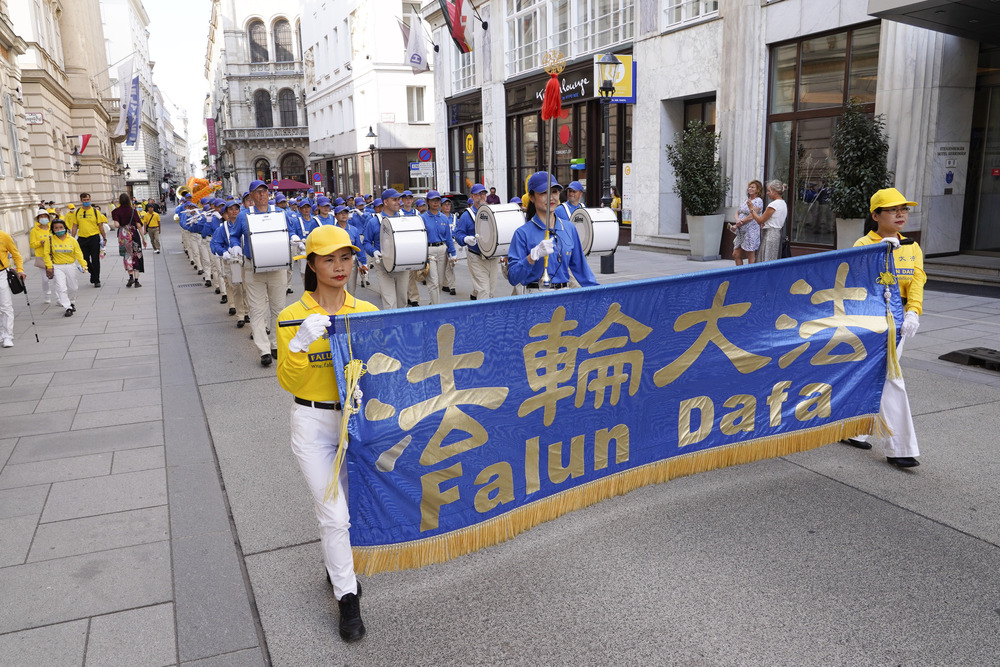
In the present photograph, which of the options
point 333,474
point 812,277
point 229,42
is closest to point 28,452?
point 333,474

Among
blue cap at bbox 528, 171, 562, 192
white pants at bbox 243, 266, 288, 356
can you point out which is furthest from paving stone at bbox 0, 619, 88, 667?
white pants at bbox 243, 266, 288, 356

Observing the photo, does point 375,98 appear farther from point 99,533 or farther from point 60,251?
point 99,533

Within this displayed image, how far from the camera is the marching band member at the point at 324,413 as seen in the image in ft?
11.3

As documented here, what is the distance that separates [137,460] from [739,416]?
14.9ft

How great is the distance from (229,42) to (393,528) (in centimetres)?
8156

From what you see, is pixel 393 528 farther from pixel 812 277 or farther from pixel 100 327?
pixel 100 327

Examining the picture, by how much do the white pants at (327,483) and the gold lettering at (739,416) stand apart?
8.62 ft

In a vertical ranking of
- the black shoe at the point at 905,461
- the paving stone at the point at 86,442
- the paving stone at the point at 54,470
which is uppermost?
the black shoe at the point at 905,461

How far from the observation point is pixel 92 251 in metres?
17.6

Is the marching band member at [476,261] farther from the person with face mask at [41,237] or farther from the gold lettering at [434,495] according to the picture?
the gold lettering at [434,495]

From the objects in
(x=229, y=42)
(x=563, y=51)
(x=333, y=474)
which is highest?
(x=229, y=42)

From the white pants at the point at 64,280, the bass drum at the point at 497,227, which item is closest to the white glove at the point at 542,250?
the bass drum at the point at 497,227

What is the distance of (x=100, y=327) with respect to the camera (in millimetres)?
12117

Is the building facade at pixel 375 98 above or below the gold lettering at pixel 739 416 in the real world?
above
